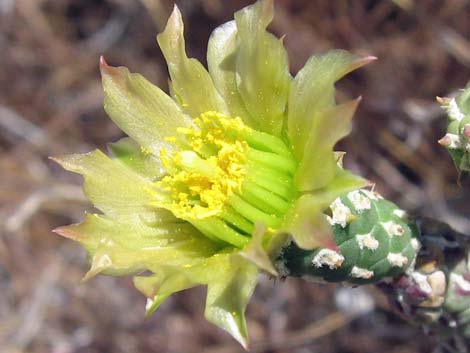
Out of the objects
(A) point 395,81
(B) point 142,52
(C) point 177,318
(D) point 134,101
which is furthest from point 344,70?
(B) point 142,52

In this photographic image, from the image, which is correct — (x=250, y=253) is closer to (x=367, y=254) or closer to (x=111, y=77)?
(x=367, y=254)

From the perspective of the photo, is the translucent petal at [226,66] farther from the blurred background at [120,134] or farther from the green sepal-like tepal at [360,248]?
the blurred background at [120,134]

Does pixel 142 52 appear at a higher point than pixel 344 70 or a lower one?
lower

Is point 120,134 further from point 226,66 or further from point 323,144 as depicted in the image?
point 323,144

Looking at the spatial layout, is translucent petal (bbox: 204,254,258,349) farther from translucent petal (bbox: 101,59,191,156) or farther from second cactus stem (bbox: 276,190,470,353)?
translucent petal (bbox: 101,59,191,156)

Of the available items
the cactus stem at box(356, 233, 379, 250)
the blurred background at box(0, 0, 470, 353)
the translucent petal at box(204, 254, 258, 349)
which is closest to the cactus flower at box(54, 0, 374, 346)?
the translucent petal at box(204, 254, 258, 349)

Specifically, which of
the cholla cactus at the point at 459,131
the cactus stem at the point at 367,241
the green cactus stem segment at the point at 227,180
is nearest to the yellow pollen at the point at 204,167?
the green cactus stem segment at the point at 227,180
